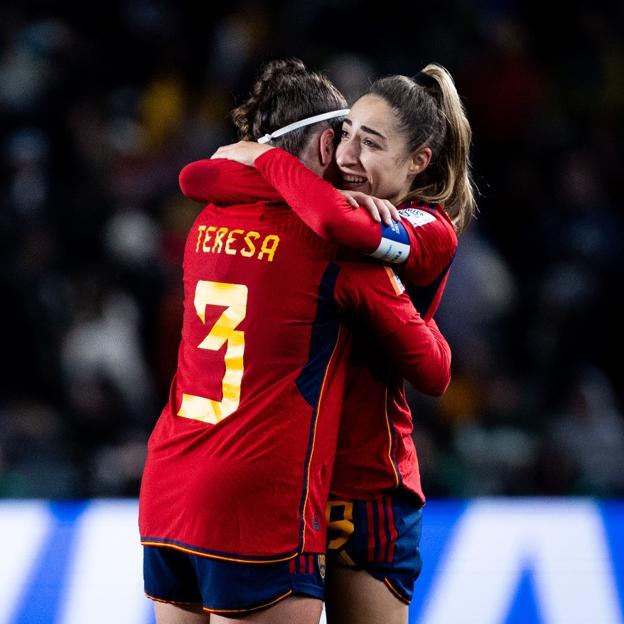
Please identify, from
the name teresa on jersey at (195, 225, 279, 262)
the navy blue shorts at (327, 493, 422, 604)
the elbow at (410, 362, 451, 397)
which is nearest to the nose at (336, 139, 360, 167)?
the name teresa on jersey at (195, 225, 279, 262)

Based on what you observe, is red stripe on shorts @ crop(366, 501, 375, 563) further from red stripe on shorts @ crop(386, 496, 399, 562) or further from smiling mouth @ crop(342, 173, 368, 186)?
smiling mouth @ crop(342, 173, 368, 186)

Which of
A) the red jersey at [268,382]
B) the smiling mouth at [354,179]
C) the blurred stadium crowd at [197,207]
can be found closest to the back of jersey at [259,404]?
the red jersey at [268,382]

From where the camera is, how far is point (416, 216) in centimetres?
233

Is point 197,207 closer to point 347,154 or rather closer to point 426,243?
point 347,154

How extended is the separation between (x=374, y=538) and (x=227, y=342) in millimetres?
519

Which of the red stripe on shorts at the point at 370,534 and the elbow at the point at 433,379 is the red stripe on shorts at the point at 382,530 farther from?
the elbow at the point at 433,379

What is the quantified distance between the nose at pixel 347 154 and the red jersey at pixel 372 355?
145 mm

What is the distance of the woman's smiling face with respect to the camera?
237cm

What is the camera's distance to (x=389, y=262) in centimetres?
223

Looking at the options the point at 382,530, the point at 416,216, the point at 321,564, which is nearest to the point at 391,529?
the point at 382,530

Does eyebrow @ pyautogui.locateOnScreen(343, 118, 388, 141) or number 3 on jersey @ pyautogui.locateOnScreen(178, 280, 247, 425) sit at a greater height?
eyebrow @ pyautogui.locateOnScreen(343, 118, 388, 141)

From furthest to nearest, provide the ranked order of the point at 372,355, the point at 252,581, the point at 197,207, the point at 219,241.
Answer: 1. the point at 197,207
2. the point at 372,355
3. the point at 219,241
4. the point at 252,581

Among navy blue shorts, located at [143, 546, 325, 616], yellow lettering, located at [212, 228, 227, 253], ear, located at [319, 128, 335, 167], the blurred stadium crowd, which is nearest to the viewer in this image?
navy blue shorts, located at [143, 546, 325, 616]

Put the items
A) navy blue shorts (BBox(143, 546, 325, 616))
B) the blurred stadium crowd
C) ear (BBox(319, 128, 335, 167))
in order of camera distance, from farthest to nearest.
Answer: the blurred stadium crowd, ear (BBox(319, 128, 335, 167)), navy blue shorts (BBox(143, 546, 325, 616))
